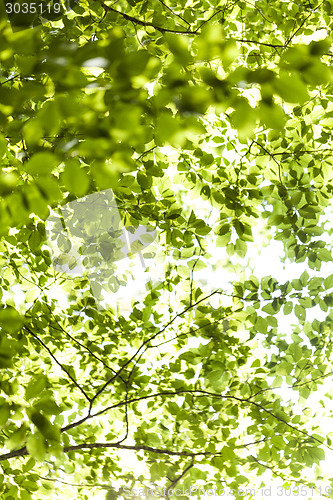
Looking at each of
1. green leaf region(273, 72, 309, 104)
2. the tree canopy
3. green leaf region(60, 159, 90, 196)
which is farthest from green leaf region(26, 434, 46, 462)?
the tree canopy

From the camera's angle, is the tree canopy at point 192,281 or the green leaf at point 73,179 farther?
the tree canopy at point 192,281

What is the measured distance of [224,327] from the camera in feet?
10.9

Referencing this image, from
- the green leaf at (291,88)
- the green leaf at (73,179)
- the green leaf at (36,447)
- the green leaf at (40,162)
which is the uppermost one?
the green leaf at (291,88)

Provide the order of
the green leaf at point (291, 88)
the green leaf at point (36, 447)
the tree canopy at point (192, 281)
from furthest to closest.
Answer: the tree canopy at point (192, 281) → the green leaf at point (36, 447) → the green leaf at point (291, 88)

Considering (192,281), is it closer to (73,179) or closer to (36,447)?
(36,447)

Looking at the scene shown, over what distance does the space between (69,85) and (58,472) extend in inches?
175

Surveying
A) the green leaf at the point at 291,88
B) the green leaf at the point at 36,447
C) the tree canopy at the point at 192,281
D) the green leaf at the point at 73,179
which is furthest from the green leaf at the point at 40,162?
the tree canopy at the point at 192,281

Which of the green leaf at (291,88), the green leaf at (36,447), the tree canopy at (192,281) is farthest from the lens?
the tree canopy at (192,281)

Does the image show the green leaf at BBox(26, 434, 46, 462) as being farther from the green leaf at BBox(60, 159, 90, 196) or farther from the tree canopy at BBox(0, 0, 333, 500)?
the tree canopy at BBox(0, 0, 333, 500)

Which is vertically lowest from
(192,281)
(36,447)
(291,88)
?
(36,447)

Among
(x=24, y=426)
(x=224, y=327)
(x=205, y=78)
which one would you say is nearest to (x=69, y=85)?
(x=205, y=78)

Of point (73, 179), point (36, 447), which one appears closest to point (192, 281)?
point (36, 447)

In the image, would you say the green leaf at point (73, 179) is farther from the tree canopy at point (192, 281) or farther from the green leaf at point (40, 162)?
the tree canopy at point (192, 281)

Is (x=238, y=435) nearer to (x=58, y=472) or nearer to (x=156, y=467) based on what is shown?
(x=156, y=467)
